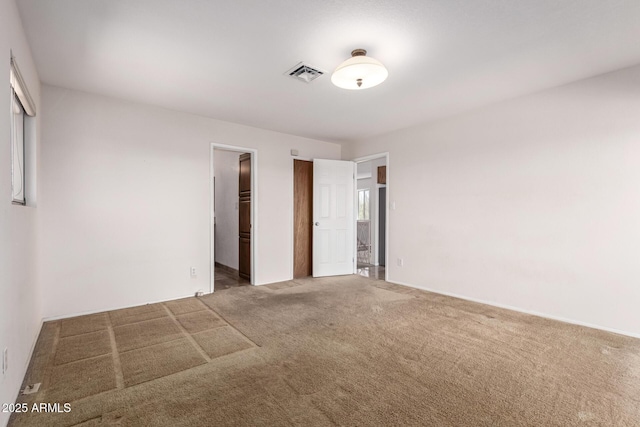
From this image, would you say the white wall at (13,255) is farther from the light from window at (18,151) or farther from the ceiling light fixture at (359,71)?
the ceiling light fixture at (359,71)

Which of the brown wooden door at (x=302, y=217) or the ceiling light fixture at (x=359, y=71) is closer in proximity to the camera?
the ceiling light fixture at (x=359, y=71)

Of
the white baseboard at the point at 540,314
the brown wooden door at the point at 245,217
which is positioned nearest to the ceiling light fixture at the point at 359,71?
the brown wooden door at the point at 245,217

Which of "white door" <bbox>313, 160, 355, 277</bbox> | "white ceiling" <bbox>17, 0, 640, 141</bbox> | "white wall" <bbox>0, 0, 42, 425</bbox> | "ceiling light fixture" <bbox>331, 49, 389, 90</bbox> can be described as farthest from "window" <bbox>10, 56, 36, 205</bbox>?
"white door" <bbox>313, 160, 355, 277</bbox>

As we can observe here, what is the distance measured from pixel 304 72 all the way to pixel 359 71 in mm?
685

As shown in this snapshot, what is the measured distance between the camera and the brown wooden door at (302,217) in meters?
5.52

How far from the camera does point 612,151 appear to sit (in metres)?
3.04

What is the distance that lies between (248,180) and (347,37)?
3353 mm

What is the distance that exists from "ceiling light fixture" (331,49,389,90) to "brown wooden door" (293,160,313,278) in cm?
292

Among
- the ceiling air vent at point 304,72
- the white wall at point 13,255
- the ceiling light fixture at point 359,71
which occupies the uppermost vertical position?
the ceiling air vent at point 304,72

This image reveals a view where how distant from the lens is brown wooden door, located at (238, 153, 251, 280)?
5.32 m

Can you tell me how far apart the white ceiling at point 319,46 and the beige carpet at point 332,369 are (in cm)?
258

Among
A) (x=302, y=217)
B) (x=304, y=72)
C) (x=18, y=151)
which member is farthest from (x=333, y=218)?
(x=18, y=151)

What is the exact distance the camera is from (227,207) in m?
6.48

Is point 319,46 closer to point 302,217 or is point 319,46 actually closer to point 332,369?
point 332,369
